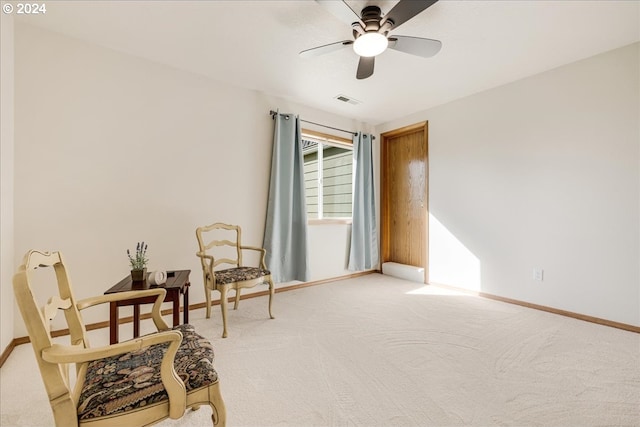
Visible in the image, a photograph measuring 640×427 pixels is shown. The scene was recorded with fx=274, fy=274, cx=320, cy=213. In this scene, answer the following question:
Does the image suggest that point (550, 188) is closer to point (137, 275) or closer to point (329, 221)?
point (329, 221)

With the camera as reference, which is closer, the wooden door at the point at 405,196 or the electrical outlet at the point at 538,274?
the electrical outlet at the point at 538,274

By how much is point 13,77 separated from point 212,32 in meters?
1.51

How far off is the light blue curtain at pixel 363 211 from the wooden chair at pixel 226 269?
181 cm

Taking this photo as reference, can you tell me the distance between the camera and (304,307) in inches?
115

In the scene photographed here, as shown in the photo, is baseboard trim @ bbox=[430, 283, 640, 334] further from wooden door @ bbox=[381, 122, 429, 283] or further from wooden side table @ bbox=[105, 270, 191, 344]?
wooden side table @ bbox=[105, 270, 191, 344]

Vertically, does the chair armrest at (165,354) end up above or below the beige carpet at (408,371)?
above

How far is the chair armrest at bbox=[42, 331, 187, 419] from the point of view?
0.82 m

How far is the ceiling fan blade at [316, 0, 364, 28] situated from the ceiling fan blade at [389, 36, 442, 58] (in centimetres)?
31

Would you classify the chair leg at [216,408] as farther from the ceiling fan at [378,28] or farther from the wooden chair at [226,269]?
the ceiling fan at [378,28]

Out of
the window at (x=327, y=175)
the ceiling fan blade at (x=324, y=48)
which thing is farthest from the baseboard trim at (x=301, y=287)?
the ceiling fan blade at (x=324, y=48)

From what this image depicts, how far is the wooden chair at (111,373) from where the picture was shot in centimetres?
80

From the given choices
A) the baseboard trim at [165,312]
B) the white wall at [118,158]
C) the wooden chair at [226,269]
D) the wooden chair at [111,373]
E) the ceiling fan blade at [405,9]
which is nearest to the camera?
the wooden chair at [111,373]

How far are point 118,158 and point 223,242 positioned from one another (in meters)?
1.19

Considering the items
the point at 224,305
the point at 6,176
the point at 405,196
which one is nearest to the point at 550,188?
the point at 405,196
